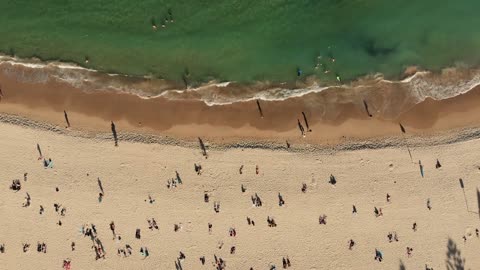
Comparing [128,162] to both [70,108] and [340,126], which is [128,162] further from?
[340,126]

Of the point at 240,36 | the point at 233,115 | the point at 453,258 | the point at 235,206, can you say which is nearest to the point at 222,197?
the point at 235,206

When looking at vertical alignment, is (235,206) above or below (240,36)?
below

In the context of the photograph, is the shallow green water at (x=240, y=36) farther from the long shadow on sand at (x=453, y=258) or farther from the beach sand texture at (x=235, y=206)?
the long shadow on sand at (x=453, y=258)

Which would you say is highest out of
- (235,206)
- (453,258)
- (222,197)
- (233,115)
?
(233,115)

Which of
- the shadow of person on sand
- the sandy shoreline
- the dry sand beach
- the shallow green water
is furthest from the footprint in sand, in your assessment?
the shadow of person on sand

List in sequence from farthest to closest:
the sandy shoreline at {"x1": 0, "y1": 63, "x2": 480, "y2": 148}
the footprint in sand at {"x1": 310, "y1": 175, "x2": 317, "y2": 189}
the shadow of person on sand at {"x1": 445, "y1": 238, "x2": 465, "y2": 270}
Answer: the sandy shoreline at {"x1": 0, "y1": 63, "x2": 480, "y2": 148}
the footprint in sand at {"x1": 310, "y1": 175, "x2": 317, "y2": 189}
the shadow of person on sand at {"x1": 445, "y1": 238, "x2": 465, "y2": 270}

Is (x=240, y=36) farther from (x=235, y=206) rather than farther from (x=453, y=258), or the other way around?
(x=453, y=258)

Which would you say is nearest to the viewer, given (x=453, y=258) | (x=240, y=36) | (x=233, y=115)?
(x=453, y=258)

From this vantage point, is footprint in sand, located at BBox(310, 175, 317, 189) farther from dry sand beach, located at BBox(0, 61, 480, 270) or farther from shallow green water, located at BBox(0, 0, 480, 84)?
shallow green water, located at BBox(0, 0, 480, 84)
